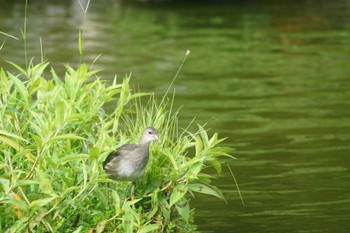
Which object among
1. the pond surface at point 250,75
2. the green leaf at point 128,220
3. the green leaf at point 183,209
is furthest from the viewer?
the pond surface at point 250,75

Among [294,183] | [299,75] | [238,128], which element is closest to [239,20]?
[299,75]

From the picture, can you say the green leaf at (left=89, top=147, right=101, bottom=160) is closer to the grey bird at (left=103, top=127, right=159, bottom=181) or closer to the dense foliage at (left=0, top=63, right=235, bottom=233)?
the dense foliage at (left=0, top=63, right=235, bottom=233)

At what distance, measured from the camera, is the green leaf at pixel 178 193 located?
6.57 meters

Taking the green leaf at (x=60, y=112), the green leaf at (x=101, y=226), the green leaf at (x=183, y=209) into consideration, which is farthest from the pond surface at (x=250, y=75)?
the green leaf at (x=60, y=112)

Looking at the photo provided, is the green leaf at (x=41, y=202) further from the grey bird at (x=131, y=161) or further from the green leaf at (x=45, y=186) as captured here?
the grey bird at (x=131, y=161)

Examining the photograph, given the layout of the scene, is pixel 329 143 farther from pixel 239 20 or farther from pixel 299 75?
pixel 239 20

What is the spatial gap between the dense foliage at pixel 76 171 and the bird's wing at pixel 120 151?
2.9 inches

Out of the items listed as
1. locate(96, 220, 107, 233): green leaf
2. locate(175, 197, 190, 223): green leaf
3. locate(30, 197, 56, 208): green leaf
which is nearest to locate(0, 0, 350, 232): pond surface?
locate(175, 197, 190, 223): green leaf

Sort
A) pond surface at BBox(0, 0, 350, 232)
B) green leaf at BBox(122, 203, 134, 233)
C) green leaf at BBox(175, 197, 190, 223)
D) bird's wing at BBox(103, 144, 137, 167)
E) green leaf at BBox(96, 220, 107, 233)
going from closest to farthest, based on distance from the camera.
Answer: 1. green leaf at BBox(122, 203, 134, 233)
2. green leaf at BBox(96, 220, 107, 233)
3. bird's wing at BBox(103, 144, 137, 167)
4. green leaf at BBox(175, 197, 190, 223)
5. pond surface at BBox(0, 0, 350, 232)

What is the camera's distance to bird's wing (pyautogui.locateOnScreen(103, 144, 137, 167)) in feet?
22.1

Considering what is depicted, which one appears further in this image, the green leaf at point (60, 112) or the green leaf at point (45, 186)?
the green leaf at point (60, 112)

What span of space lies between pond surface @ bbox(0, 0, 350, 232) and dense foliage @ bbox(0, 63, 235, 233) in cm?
167

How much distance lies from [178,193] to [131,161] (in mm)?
349

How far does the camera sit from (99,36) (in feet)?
68.3
